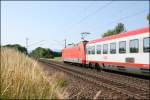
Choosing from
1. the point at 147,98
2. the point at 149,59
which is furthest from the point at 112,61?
the point at 147,98

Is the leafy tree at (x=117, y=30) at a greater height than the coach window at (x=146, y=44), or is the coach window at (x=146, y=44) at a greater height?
the leafy tree at (x=117, y=30)

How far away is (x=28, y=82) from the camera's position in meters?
6.39

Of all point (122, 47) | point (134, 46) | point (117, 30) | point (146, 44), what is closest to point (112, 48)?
point (122, 47)

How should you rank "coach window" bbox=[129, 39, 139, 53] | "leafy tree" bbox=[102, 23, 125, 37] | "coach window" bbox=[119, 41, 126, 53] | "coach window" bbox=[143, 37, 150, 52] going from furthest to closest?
"leafy tree" bbox=[102, 23, 125, 37]
"coach window" bbox=[119, 41, 126, 53]
"coach window" bbox=[129, 39, 139, 53]
"coach window" bbox=[143, 37, 150, 52]

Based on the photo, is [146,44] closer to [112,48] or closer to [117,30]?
[112,48]

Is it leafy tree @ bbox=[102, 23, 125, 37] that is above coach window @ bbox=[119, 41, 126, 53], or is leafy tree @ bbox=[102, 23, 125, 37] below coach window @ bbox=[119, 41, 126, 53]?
above

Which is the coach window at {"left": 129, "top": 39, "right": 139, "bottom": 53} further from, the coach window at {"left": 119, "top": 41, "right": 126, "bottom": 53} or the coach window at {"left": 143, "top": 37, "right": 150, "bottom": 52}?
the coach window at {"left": 119, "top": 41, "right": 126, "bottom": 53}

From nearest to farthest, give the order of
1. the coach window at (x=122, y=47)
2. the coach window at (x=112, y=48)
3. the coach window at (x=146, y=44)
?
the coach window at (x=146, y=44) < the coach window at (x=122, y=47) < the coach window at (x=112, y=48)

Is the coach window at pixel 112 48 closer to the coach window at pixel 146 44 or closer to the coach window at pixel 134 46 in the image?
the coach window at pixel 134 46

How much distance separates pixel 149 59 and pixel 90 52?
11.4 meters

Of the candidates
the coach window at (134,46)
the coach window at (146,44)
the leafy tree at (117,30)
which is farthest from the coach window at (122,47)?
the leafy tree at (117,30)

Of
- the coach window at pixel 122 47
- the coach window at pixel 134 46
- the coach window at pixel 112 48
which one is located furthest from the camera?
the coach window at pixel 112 48

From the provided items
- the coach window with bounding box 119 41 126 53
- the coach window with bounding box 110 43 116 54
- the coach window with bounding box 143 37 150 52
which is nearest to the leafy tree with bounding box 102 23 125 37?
the coach window with bounding box 110 43 116 54

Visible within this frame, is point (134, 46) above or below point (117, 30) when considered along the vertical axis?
below
